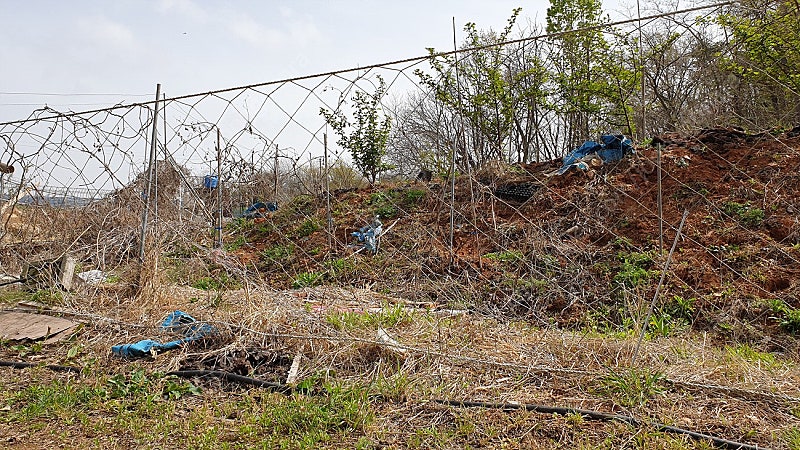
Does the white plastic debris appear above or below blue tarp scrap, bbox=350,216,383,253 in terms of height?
below

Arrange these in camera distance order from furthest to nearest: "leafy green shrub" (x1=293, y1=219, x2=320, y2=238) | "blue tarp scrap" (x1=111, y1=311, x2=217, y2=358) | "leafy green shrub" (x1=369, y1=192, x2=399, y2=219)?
1. "leafy green shrub" (x1=293, y1=219, x2=320, y2=238)
2. "leafy green shrub" (x1=369, y1=192, x2=399, y2=219)
3. "blue tarp scrap" (x1=111, y1=311, x2=217, y2=358)

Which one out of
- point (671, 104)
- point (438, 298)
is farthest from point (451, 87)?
point (438, 298)

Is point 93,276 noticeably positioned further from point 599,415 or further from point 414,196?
point 414,196

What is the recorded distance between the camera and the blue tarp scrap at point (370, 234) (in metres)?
7.34

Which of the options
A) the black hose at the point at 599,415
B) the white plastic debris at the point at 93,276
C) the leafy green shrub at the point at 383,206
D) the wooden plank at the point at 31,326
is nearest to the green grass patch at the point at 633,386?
the black hose at the point at 599,415

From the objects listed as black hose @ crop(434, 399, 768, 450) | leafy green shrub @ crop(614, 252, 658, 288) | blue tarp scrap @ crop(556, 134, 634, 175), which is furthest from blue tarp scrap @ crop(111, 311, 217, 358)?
blue tarp scrap @ crop(556, 134, 634, 175)

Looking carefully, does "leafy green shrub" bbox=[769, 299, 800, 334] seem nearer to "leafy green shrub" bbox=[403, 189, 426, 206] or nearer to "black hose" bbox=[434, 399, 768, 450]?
"black hose" bbox=[434, 399, 768, 450]

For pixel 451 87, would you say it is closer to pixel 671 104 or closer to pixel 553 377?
pixel 671 104

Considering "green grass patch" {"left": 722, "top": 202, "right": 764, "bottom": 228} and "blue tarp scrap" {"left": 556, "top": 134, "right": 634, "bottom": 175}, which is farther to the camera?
"blue tarp scrap" {"left": 556, "top": 134, "right": 634, "bottom": 175}

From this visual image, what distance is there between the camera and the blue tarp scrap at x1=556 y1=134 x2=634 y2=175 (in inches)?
295

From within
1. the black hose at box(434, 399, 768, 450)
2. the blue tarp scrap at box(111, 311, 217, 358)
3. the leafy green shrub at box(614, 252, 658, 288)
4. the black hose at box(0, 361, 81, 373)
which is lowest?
the black hose at box(434, 399, 768, 450)

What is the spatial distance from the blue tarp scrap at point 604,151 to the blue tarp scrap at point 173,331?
17.8 ft

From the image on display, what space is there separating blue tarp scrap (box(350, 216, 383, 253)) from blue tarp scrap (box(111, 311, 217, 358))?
12.0ft

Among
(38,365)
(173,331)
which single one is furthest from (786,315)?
(38,365)
